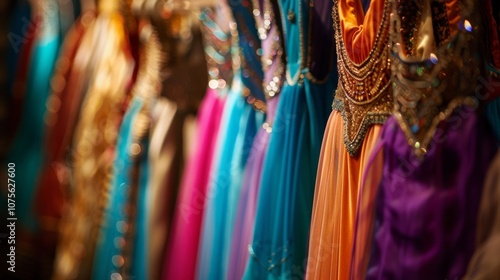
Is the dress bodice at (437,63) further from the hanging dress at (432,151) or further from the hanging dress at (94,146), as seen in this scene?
the hanging dress at (94,146)

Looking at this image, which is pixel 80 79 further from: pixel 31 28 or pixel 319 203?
pixel 319 203

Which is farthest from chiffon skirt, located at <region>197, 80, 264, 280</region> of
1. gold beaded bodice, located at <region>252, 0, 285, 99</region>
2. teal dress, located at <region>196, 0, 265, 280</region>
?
gold beaded bodice, located at <region>252, 0, 285, 99</region>

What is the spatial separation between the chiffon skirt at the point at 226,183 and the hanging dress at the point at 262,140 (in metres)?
0.04

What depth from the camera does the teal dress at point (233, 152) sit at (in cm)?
131

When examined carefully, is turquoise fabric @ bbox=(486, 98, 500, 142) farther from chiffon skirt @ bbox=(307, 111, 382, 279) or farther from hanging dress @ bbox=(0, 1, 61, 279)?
hanging dress @ bbox=(0, 1, 61, 279)

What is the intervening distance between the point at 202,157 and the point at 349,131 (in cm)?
55

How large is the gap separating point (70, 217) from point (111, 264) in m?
0.31

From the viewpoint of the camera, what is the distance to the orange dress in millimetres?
930

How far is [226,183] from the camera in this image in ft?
4.44

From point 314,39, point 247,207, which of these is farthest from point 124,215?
point 314,39

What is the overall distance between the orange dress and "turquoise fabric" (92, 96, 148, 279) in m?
0.64

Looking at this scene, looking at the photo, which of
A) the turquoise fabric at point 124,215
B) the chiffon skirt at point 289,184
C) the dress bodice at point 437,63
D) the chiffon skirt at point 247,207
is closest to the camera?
the dress bodice at point 437,63

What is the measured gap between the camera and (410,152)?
2.75ft

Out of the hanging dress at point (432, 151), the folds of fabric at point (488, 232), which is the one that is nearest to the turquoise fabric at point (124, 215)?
the hanging dress at point (432, 151)
